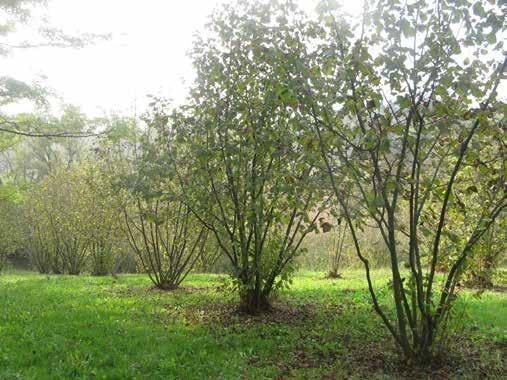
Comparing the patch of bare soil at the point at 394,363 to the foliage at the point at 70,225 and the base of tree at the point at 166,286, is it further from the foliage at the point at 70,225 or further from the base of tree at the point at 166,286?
the foliage at the point at 70,225

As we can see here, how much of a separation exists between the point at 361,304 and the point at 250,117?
13.4 ft

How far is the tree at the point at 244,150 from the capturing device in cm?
624

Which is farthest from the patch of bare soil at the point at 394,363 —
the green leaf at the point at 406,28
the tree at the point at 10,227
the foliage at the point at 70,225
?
the tree at the point at 10,227

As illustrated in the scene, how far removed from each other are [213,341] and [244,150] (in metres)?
2.51

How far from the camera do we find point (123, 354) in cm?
499

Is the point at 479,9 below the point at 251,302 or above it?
above

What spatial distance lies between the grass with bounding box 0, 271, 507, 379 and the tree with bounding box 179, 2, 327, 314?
2.96 ft

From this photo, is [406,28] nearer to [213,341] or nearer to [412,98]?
[412,98]

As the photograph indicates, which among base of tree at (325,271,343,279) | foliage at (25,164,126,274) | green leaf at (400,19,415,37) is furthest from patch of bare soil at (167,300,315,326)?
foliage at (25,164,126,274)

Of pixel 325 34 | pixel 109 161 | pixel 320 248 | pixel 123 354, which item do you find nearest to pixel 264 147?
pixel 325 34

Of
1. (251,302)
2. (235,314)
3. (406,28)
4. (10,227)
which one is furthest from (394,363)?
(10,227)

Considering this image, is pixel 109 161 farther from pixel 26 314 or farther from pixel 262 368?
pixel 262 368

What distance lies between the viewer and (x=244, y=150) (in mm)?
6492

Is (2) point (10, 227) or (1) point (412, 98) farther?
(2) point (10, 227)
